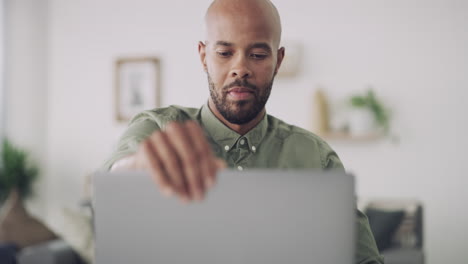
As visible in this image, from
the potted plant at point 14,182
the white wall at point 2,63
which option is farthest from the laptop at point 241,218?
the white wall at point 2,63

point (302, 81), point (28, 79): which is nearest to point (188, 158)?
point (302, 81)

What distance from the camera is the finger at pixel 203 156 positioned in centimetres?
49

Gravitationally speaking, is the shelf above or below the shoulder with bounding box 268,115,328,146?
below

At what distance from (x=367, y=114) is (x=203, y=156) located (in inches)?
119

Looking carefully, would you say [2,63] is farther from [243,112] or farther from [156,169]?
[156,169]

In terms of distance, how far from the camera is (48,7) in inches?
185

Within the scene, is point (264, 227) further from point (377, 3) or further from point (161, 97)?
point (161, 97)

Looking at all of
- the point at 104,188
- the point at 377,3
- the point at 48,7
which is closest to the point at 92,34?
the point at 48,7

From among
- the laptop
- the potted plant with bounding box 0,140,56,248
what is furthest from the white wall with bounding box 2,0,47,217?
the laptop

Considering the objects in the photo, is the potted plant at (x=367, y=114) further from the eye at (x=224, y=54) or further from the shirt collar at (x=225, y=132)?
the eye at (x=224, y=54)

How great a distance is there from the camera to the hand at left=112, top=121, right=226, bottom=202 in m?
0.49

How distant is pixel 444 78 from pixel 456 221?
3.46 ft

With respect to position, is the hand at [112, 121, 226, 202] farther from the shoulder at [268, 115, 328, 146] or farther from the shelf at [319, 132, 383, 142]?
the shelf at [319, 132, 383, 142]

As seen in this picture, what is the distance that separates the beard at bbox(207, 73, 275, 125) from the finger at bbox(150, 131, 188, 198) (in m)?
0.55
